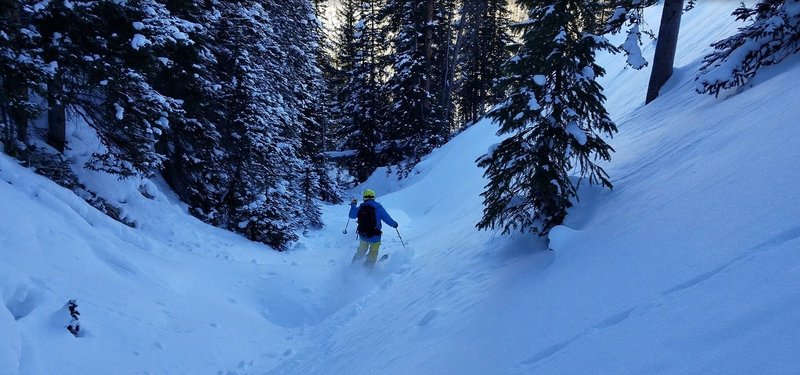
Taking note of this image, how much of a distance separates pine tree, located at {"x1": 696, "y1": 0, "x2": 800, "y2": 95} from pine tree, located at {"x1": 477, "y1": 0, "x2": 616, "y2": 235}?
8.30 feet

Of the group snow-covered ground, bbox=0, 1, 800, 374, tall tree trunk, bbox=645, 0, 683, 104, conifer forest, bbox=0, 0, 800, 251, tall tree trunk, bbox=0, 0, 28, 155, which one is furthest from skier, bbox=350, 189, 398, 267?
tall tree trunk, bbox=645, 0, 683, 104

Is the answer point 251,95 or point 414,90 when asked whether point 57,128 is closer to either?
point 251,95

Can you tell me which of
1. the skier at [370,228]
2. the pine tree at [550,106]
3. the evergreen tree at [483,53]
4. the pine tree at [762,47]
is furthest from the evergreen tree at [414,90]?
the pine tree at [550,106]

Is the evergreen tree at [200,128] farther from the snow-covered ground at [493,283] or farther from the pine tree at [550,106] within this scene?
the pine tree at [550,106]

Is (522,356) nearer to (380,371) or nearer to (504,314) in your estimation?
(504,314)

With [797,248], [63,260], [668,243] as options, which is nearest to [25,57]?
[63,260]

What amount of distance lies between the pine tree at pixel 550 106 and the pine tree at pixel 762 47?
99.6 inches

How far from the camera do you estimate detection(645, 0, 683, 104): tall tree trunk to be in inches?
393

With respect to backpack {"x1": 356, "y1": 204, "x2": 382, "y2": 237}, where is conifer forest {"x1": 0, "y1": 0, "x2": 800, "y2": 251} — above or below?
above

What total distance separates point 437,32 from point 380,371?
28581mm

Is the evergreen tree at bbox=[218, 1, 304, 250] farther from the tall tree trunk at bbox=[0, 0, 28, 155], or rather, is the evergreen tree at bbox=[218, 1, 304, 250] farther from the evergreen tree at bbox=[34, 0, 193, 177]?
the tall tree trunk at bbox=[0, 0, 28, 155]

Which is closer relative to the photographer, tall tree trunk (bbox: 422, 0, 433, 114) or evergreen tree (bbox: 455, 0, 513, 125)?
tall tree trunk (bbox: 422, 0, 433, 114)

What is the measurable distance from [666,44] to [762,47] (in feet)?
10.6

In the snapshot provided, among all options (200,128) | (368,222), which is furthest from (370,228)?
(200,128)
